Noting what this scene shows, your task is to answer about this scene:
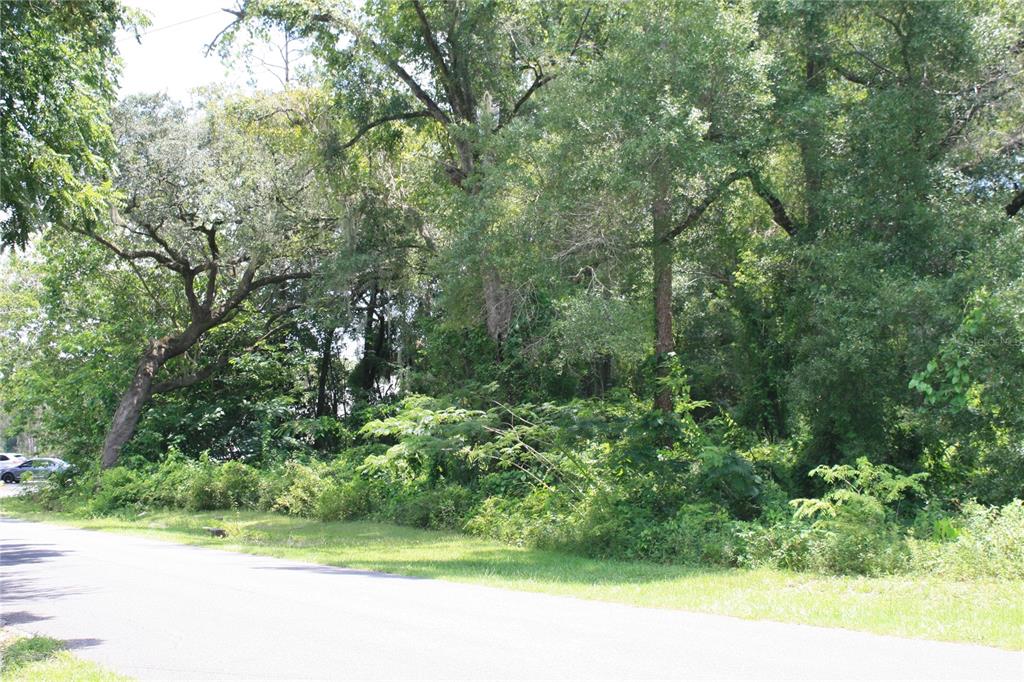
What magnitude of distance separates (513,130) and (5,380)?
2719 cm

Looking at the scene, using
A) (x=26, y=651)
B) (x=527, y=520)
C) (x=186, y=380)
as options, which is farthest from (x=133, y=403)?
(x=26, y=651)

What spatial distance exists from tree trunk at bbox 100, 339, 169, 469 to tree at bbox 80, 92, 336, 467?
0.12ft

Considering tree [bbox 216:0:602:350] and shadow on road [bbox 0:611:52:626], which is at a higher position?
tree [bbox 216:0:602:350]

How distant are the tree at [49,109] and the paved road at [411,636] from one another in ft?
18.4

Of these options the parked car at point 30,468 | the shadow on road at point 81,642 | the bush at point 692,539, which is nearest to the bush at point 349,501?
the bush at point 692,539

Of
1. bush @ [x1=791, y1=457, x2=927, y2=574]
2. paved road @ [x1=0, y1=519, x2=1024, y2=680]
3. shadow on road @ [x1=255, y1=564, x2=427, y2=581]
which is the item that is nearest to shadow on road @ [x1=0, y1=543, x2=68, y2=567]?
paved road @ [x1=0, y1=519, x2=1024, y2=680]

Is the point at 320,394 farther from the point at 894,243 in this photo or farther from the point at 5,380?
the point at 894,243

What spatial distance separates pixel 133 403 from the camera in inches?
1249

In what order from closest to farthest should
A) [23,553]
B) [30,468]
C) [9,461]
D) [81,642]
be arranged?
[81,642]
[23,553]
[30,468]
[9,461]

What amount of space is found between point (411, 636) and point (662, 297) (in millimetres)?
12366

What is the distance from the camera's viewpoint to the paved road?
6.84 metres

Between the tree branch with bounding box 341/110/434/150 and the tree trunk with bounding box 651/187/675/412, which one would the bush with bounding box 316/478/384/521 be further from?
the tree branch with bounding box 341/110/434/150

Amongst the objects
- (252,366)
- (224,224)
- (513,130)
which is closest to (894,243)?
(513,130)

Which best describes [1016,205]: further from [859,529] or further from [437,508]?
[437,508]
